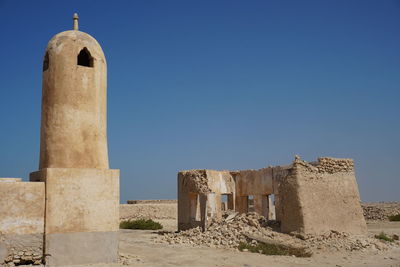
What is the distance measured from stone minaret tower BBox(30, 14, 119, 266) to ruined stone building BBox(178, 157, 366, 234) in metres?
6.64

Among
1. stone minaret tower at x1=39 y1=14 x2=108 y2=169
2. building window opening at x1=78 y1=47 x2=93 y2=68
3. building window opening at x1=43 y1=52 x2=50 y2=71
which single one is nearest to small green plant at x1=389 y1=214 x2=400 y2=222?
stone minaret tower at x1=39 y1=14 x2=108 y2=169

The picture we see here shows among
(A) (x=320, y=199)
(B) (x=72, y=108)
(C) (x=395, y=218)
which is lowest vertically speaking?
(C) (x=395, y=218)

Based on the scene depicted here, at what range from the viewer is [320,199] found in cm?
1405

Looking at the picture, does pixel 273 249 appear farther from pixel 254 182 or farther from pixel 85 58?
pixel 85 58

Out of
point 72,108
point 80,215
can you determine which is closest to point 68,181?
point 80,215

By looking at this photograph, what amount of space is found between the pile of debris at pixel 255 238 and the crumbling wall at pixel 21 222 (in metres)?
6.30

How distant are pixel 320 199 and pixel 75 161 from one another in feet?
27.9

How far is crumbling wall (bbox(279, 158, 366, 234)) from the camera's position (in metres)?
13.7

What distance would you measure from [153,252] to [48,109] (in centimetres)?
511

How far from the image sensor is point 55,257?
29.0 feet

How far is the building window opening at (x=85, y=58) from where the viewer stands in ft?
33.6

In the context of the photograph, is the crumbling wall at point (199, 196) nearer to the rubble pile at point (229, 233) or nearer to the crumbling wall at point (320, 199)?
the rubble pile at point (229, 233)

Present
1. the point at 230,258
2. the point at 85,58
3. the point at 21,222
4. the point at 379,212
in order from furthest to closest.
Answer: the point at 379,212
the point at 230,258
the point at 85,58
the point at 21,222

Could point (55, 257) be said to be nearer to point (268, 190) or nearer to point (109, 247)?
point (109, 247)
